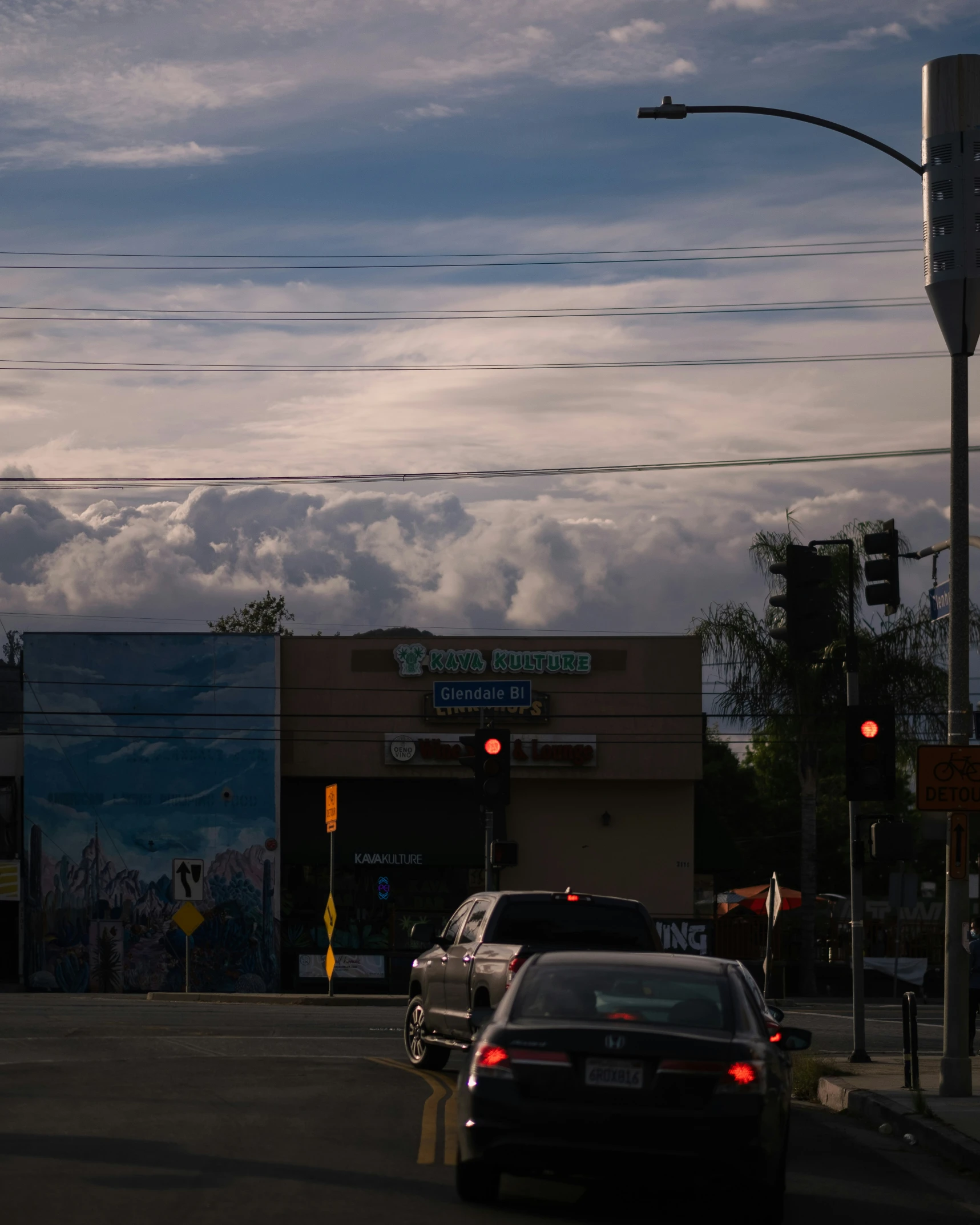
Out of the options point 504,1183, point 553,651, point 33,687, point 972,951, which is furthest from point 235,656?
point 504,1183

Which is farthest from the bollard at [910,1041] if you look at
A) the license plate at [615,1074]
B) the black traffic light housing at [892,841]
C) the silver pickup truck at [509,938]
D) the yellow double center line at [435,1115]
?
the license plate at [615,1074]

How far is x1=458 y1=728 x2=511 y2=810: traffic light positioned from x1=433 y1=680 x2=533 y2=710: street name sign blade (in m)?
14.8

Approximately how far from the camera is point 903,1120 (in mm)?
Result: 12820

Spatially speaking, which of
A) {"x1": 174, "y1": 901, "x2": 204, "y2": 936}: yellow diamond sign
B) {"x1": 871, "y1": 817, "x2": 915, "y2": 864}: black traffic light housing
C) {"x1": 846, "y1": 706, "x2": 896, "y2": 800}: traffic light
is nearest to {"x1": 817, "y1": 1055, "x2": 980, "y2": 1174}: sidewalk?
{"x1": 871, "y1": 817, "x2": 915, "y2": 864}: black traffic light housing

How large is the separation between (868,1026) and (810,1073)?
33.2 feet

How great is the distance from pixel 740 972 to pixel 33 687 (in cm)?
3388

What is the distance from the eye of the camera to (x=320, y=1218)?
8156 mm

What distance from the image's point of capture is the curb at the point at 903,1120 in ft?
36.8

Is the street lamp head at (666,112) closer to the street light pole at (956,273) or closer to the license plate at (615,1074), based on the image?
the street light pole at (956,273)

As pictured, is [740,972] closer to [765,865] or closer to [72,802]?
[72,802]

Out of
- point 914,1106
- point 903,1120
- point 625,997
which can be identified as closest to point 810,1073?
point 914,1106

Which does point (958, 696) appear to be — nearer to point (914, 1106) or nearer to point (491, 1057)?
point (914, 1106)

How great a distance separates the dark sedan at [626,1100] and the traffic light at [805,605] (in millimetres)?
9709

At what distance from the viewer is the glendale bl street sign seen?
40.6m
